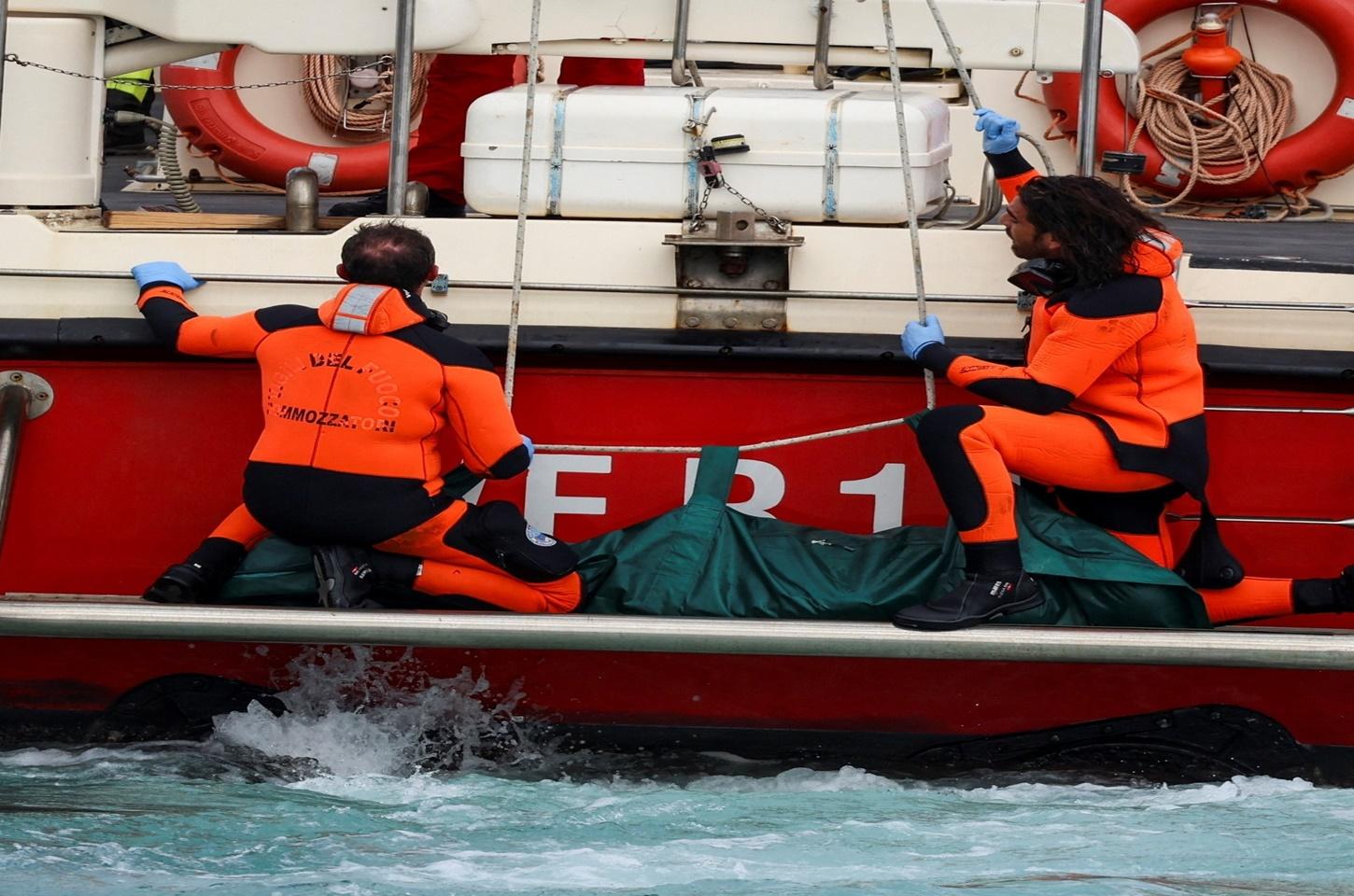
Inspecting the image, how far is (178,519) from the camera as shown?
4.19m

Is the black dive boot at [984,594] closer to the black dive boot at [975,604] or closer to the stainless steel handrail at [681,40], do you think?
the black dive boot at [975,604]

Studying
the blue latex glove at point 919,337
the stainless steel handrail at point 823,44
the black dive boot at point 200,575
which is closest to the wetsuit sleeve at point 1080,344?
the blue latex glove at point 919,337

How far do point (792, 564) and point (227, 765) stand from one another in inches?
52.4

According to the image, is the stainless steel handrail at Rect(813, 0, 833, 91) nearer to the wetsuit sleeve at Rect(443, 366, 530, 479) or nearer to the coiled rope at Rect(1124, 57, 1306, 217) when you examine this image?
the wetsuit sleeve at Rect(443, 366, 530, 479)

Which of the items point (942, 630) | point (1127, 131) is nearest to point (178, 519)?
point (942, 630)

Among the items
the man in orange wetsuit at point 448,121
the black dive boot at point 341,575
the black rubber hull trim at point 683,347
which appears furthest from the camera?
the man in orange wetsuit at point 448,121

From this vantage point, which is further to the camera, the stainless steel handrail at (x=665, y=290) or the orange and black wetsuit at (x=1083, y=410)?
the stainless steel handrail at (x=665, y=290)

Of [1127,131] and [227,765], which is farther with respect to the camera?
[1127,131]

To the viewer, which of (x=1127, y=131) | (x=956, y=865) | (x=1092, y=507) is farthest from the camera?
(x=1127, y=131)

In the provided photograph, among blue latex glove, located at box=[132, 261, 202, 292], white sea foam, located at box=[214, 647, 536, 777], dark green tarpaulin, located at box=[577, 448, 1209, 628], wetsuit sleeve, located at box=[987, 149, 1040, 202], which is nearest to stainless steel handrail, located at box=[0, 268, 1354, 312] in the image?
blue latex glove, located at box=[132, 261, 202, 292]

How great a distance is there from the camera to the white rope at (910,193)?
13.1 feet

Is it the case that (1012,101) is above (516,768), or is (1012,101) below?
above

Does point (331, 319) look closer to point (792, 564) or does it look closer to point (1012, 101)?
point (792, 564)

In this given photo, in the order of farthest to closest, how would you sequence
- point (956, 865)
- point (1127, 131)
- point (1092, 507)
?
point (1127, 131)
point (1092, 507)
point (956, 865)
